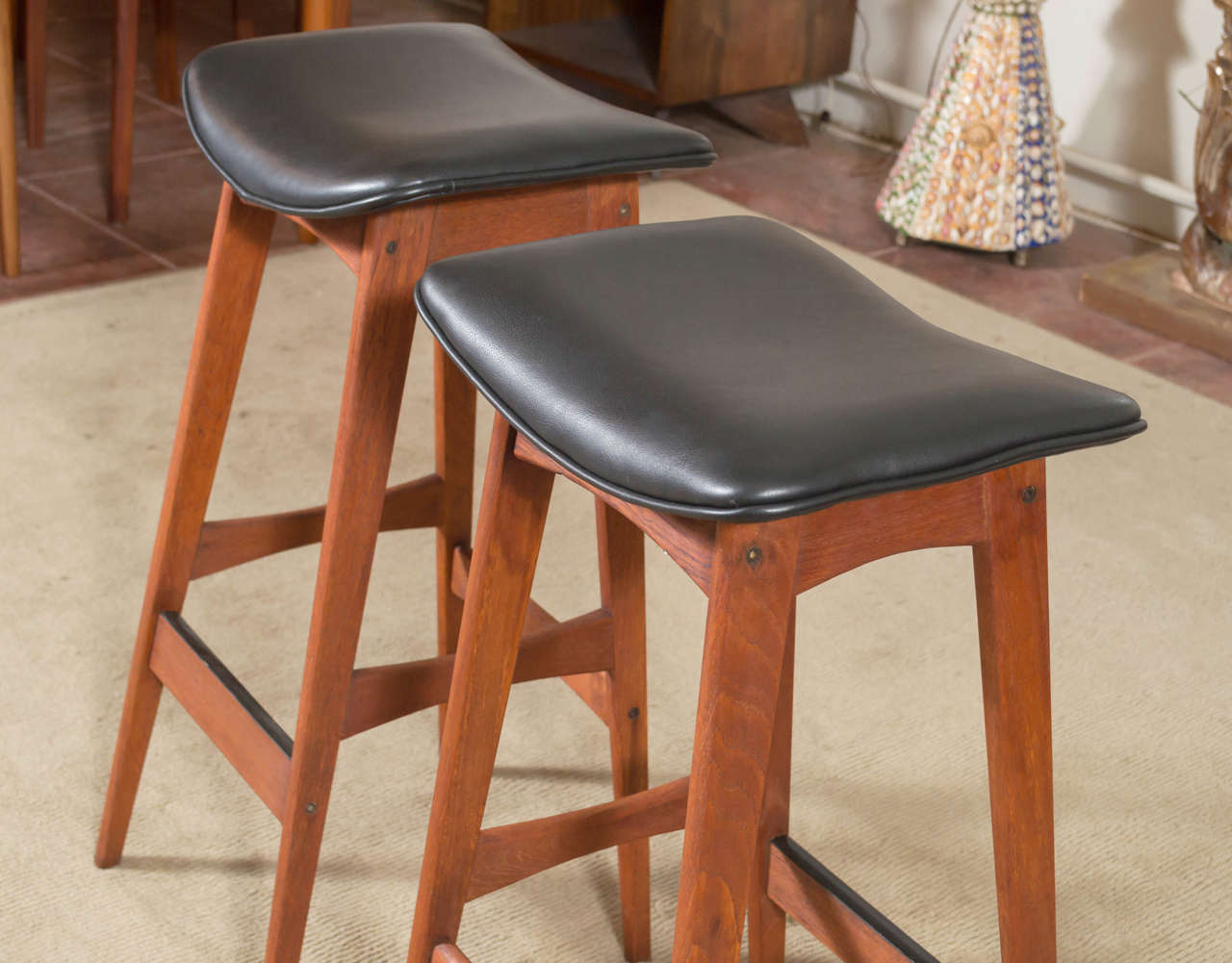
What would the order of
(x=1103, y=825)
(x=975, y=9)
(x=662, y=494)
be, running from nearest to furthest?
(x=662, y=494)
(x=1103, y=825)
(x=975, y=9)

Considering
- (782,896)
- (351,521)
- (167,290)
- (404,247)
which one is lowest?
(167,290)

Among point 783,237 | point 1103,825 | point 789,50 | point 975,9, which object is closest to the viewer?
point 783,237

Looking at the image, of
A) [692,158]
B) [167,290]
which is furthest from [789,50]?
[692,158]

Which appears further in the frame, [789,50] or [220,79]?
[789,50]

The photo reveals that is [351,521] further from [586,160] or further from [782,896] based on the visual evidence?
[782,896]

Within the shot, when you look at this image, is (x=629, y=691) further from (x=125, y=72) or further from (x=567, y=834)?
(x=125, y=72)

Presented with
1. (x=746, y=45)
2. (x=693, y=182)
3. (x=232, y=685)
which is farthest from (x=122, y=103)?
(x=232, y=685)

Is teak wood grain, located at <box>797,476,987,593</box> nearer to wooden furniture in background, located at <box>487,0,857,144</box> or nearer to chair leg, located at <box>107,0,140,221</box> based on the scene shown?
chair leg, located at <box>107,0,140,221</box>

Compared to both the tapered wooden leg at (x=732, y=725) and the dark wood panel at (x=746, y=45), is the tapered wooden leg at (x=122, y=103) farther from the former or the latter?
the tapered wooden leg at (x=732, y=725)

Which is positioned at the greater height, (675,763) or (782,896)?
(782,896)

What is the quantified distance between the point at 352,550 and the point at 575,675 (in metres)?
0.28

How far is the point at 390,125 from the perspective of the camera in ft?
3.48

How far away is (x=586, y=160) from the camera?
1.02m

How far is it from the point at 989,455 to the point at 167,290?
7.08ft
